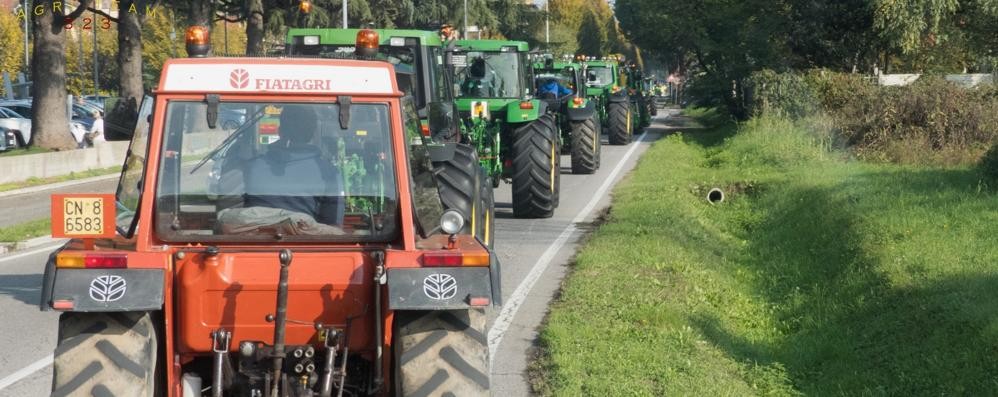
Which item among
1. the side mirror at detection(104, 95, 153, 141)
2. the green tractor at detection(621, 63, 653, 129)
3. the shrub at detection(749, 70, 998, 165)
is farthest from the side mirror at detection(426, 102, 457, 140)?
the green tractor at detection(621, 63, 653, 129)

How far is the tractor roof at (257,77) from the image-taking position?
5.86 m

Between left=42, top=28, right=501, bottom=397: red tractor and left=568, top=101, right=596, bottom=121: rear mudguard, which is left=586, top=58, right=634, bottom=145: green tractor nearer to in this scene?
left=568, top=101, right=596, bottom=121: rear mudguard

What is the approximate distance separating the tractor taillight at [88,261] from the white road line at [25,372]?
3.16 m

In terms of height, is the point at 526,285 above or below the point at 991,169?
below

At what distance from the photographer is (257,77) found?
5.87 m

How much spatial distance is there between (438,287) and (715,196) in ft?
48.2

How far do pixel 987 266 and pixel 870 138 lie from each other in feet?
46.7

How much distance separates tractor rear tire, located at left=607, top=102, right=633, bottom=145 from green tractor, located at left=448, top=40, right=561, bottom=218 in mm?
15044

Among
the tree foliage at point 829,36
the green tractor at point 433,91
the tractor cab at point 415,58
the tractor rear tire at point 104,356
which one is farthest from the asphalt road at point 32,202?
the tree foliage at point 829,36

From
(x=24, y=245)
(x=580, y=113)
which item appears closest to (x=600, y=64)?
(x=580, y=113)

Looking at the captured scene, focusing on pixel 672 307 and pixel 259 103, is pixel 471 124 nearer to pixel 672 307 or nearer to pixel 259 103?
pixel 672 307

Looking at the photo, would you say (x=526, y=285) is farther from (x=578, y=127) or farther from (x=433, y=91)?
(x=578, y=127)

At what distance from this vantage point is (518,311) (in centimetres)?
1079

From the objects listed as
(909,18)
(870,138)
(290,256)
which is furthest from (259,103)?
(909,18)
